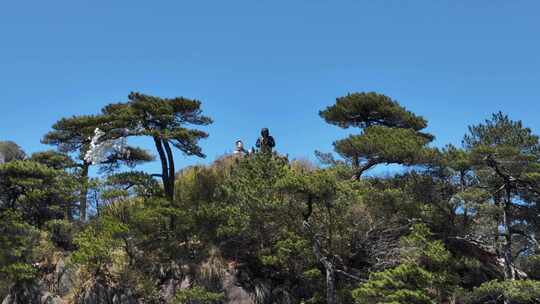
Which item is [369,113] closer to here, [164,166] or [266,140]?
[266,140]

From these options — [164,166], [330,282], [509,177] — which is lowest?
[330,282]

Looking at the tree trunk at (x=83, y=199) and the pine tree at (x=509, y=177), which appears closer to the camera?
the pine tree at (x=509, y=177)

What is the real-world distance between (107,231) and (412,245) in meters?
9.75

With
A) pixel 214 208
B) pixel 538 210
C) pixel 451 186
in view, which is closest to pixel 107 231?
pixel 214 208

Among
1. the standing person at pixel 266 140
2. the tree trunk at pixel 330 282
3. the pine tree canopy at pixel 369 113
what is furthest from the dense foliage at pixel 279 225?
the pine tree canopy at pixel 369 113

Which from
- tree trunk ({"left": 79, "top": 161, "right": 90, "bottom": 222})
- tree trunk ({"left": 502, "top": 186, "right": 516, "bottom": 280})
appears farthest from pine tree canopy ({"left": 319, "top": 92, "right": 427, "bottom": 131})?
tree trunk ({"left": 79, "top": 161, "right": 90, "bottom": 222})

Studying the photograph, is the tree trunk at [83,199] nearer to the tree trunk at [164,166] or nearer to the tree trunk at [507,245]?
the tree trunk at [164,166]

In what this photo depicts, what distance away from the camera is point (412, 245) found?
16.3m

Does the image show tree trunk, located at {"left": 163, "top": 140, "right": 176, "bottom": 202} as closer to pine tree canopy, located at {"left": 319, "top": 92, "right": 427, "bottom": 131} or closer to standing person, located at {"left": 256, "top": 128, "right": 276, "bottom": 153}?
standing person, located at {"left": 256, "top": 128, "right": 276, "bottom": 153}

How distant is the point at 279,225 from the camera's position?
18016mm

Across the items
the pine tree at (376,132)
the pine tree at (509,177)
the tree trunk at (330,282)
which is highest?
the pine tree at (376,132)

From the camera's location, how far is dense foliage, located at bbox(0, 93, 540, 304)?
16656mm

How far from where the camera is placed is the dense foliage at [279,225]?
54.6ft

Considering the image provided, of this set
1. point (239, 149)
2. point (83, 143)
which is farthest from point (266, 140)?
point (83, 143)
